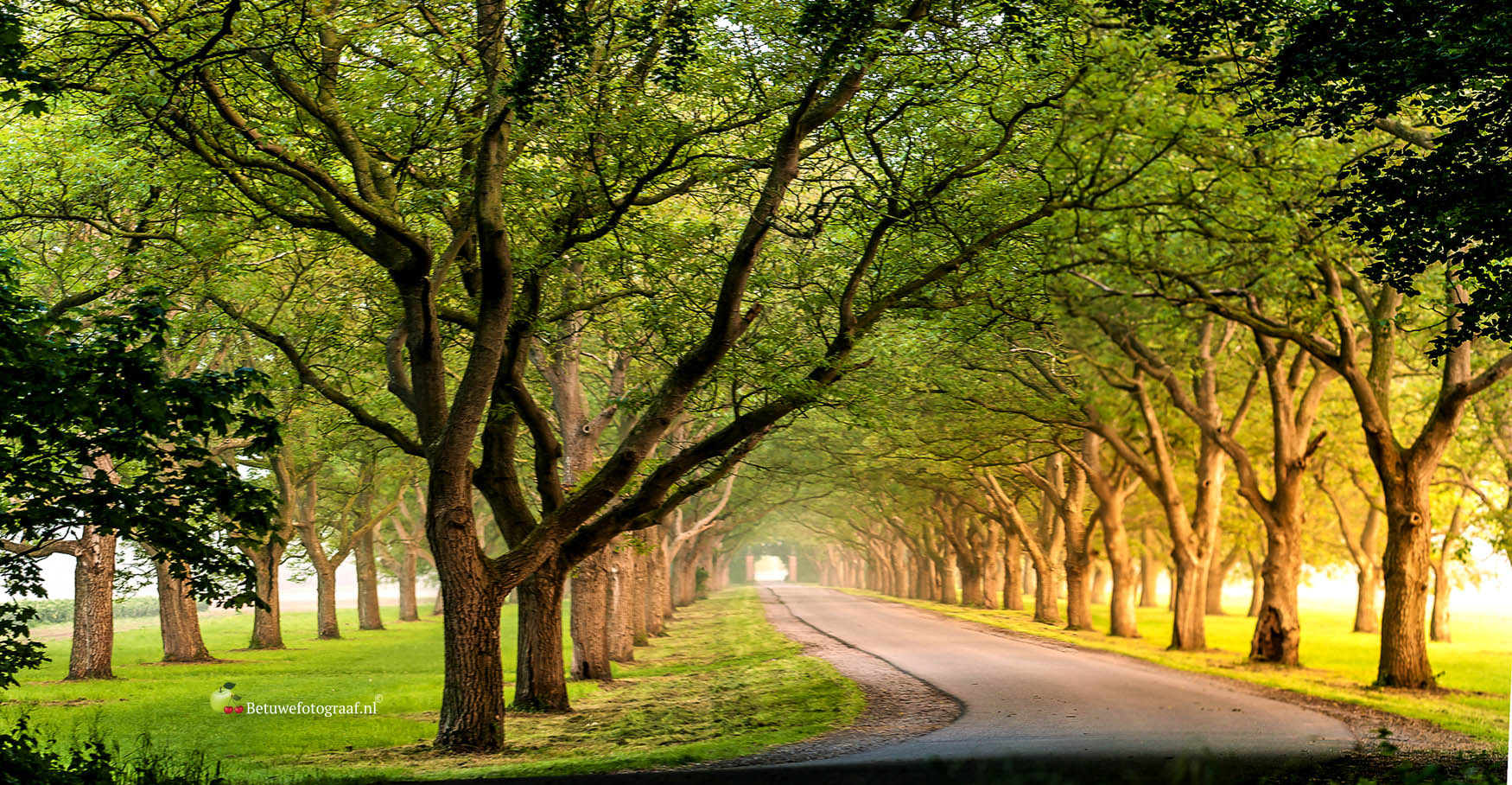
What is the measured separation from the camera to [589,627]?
70.8 feet

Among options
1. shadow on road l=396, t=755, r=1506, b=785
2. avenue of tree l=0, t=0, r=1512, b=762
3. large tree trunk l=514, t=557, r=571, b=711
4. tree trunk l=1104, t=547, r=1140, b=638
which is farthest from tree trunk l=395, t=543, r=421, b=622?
shadow on road l=396, t=755, r=1506, b=785

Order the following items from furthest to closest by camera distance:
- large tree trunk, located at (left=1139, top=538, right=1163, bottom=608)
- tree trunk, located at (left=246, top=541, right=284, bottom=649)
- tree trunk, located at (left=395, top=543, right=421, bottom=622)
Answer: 1. large tree trunk, located at (left=1139, top=538, right=1163, bottom=608)
2. tree trunk, located at (left=395, top=543, right=421, bottom=622)
3. tree trunk, located at (left=246, top=541, right=284, bottom=649)

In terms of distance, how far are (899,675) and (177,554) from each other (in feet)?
44.9

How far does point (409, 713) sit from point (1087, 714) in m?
10.6

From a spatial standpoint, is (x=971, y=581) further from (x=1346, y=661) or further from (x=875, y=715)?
(x=875, y=715)

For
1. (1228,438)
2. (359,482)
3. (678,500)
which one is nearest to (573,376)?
(678,500)

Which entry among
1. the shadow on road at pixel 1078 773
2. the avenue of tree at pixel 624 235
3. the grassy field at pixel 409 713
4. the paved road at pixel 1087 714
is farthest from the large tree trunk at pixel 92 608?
the paved road at pixel 1087 714

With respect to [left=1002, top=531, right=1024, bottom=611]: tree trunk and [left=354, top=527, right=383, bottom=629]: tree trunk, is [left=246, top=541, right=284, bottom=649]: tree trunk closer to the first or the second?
[left=354, top=527, right=383, bottom=629]: tree trunk

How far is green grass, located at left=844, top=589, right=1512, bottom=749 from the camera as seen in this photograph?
16.1 m

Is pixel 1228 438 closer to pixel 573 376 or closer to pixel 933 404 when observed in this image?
pixel 933 404

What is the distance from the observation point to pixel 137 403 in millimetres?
8812

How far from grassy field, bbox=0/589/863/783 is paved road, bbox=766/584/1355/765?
197cm

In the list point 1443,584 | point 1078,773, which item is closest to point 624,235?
point 1078,773

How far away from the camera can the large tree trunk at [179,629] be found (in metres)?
26.5
